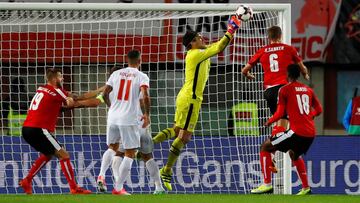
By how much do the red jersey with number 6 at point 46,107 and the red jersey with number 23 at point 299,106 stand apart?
2540 mm

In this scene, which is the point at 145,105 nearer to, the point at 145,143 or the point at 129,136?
the point at 129,136

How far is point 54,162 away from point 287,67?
3.95 m

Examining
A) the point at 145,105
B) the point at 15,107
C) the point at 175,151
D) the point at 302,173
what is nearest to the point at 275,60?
the point at 302,173

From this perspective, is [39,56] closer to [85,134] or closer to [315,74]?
[85,134]

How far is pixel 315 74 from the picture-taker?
78.8 ft

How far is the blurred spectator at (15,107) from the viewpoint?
Result: 60.5ft

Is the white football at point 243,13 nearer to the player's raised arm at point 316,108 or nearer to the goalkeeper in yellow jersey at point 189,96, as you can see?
the goalkeeper in yellow jersey at point 189,96

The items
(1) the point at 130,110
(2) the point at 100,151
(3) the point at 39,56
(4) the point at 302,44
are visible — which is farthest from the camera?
(4) the point at 302,44

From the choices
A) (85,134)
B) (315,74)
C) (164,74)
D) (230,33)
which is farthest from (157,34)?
(315,74)

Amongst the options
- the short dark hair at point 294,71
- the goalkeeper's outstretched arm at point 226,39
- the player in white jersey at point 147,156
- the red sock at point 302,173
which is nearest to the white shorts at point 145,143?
the player in white jersey at point 147,156

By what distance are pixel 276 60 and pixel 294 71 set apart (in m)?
0.68

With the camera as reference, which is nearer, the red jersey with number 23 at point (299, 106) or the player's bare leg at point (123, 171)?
the player's bare leg at point (123, 171)

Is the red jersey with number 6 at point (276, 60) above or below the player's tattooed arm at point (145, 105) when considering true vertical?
above

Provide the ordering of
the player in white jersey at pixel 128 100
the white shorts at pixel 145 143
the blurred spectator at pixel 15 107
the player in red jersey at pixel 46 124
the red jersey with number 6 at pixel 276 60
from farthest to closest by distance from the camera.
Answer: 1. the blurred spectator at pixel 15 107
2. the red jersey with number 6 at pixel 276 60
3. the white shorts at pixel 145 143
4. the player in red jersey at pixel 46 124
5. the player in white jersey at pixel 128 100
